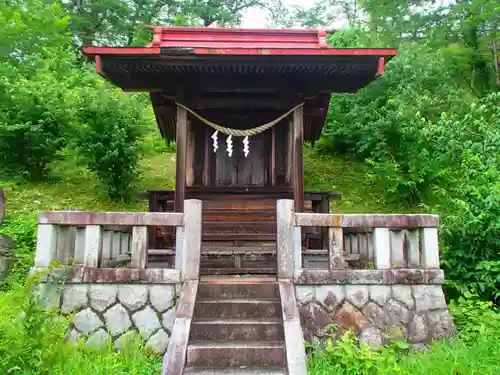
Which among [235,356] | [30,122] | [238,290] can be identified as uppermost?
[30,122]

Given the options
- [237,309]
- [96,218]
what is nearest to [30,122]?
[96,218]

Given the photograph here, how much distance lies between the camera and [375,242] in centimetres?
531

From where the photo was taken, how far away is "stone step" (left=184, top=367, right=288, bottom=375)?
4066 millimetres

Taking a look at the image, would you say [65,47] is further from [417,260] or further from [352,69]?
[417,260]

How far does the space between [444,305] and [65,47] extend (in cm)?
2078

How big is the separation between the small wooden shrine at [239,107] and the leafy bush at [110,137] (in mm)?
2217

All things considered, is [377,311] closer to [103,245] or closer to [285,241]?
[285,241]

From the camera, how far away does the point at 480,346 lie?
187 inches

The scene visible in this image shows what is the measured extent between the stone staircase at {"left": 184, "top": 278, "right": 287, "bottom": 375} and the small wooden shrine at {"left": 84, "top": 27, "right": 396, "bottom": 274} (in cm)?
155

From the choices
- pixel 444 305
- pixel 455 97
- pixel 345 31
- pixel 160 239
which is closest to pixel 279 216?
pixel 444 305

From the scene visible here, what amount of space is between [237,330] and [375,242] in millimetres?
2185

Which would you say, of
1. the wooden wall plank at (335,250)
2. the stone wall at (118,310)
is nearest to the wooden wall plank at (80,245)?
the stone wall at (118,310)

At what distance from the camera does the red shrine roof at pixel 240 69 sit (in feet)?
22.2

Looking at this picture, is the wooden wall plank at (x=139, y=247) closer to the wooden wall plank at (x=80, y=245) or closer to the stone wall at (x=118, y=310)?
the stone wall at (x=118, y=310)
